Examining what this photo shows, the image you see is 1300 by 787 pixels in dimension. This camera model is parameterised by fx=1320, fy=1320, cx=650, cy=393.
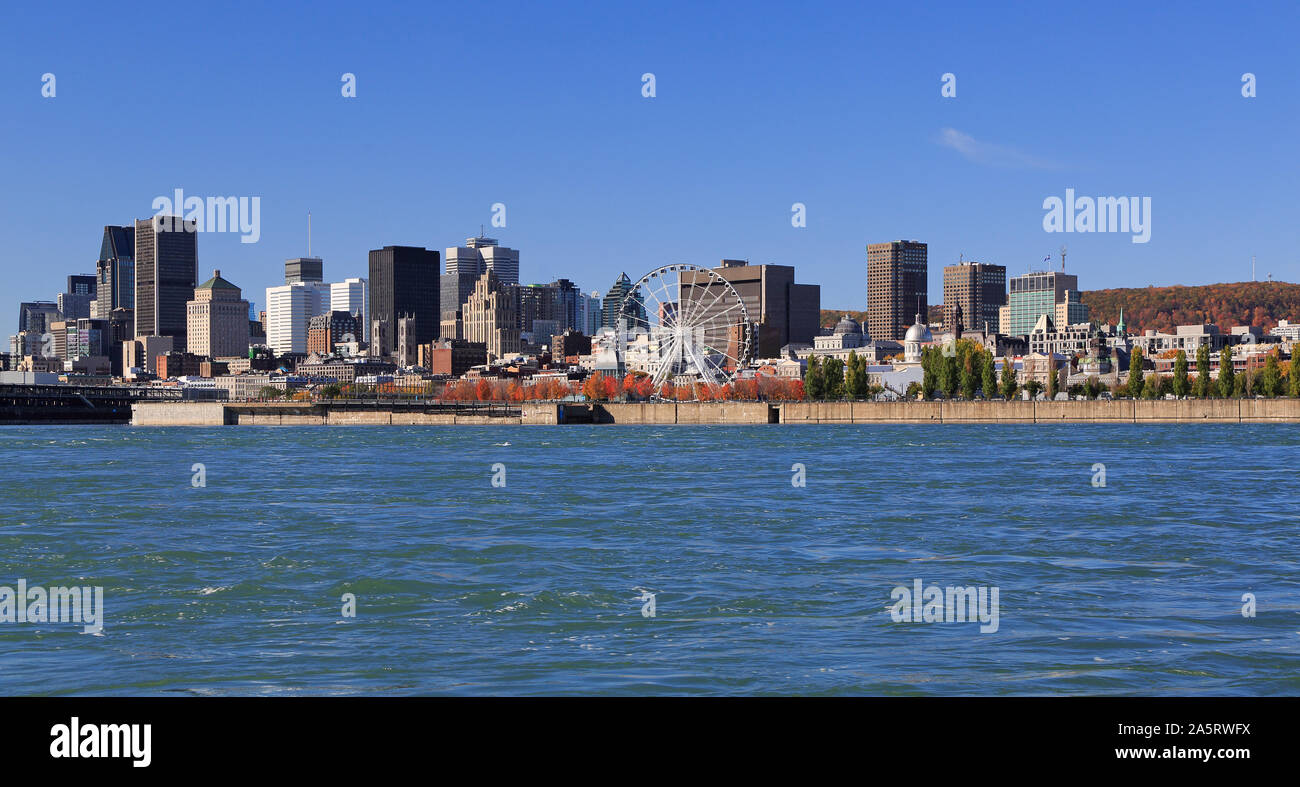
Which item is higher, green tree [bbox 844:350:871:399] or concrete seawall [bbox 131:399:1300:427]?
green tree [bbox 844:350:871:399]

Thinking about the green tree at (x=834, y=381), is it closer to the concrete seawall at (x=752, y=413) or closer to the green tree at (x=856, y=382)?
the green tree at (x=856, y=382)

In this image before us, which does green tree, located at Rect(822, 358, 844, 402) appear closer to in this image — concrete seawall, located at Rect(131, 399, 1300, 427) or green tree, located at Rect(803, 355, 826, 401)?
green tree, located at Rect(803, 355, 826, 401)

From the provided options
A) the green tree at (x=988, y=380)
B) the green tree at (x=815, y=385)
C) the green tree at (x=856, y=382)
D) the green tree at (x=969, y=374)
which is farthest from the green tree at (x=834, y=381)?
the green tree at (x=988, y=380)

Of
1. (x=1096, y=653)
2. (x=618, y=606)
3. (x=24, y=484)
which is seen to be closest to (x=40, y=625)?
(x=618, y=606)

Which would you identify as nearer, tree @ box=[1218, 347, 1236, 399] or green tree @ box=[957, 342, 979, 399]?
tree @ box=[1218, 347, 1236, 399]

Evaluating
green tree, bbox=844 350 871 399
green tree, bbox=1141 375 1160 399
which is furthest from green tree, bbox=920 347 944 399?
green tree, bbox=1141 375 1160 399

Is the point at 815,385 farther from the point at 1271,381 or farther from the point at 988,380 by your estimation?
the point at 1271,381
